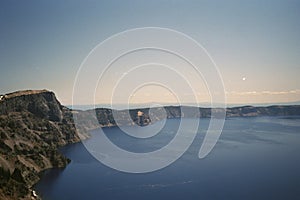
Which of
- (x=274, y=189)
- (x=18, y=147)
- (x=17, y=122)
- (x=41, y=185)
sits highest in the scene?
(x=17, y=122)

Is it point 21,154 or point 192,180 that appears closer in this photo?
point 192,180

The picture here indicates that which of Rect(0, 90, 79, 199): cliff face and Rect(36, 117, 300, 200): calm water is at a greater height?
Rect(0, 90, 79, 199): cliff face

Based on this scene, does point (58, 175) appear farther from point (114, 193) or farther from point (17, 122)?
point (17, 122)

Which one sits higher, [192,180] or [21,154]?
[21,154]

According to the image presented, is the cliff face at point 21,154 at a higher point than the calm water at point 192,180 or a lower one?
higher

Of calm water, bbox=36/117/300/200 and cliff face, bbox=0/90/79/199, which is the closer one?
cliff face, bbox=0/90/79/199

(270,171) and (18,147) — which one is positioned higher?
(18,147)

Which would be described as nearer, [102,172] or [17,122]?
[102,172]

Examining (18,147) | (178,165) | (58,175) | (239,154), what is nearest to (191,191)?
(178,165)

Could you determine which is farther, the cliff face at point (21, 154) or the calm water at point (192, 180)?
the calm water at point (192, 180)

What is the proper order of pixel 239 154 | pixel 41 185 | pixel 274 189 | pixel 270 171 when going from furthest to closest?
pixel 239 154
pixel 270 171
pixel 41 185
pixel 274 189

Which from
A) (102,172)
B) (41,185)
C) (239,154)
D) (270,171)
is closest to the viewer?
(41,185)
